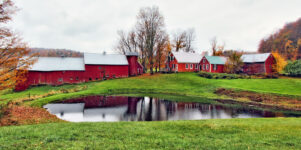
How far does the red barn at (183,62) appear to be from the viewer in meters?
48.0

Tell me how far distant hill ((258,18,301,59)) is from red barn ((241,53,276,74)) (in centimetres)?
2511

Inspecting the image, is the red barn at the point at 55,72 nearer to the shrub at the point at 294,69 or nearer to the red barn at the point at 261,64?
the red barn at the point at 261,64

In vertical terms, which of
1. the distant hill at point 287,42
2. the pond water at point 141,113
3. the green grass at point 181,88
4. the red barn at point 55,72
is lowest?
the pond water at point 141,113

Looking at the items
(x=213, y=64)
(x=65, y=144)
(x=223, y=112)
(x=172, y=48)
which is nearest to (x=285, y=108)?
(x=223, y=112)

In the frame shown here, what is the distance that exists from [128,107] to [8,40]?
1151cm

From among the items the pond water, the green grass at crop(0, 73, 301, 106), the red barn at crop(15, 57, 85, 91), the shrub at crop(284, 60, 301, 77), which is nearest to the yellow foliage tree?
the shrub at crop(284, 60, 301, 77)

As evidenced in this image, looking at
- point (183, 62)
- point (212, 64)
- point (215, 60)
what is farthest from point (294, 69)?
point (183, 62)

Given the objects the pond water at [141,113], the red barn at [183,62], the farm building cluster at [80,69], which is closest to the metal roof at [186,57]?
the red barn at [183,62]

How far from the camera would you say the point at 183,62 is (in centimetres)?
4803

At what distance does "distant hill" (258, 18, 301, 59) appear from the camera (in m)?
63.7

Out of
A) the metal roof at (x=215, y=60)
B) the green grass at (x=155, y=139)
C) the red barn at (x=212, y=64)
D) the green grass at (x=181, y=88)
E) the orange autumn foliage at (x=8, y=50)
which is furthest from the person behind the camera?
the metal roof at (x=215, y=60)

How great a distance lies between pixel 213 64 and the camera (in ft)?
159

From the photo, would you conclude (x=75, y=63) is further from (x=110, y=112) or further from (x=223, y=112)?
(x=223, y=112)

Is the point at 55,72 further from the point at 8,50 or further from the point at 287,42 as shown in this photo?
the point at 287,42
